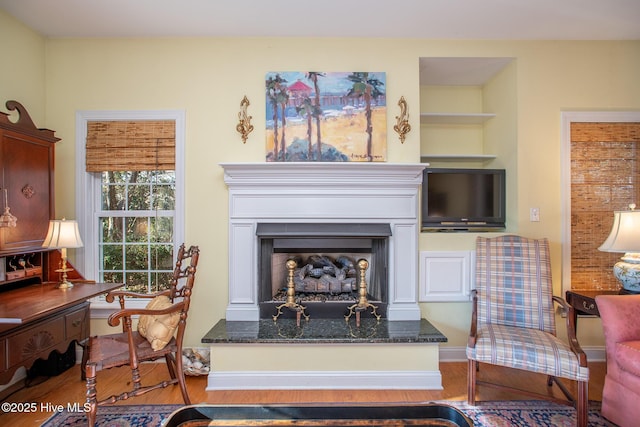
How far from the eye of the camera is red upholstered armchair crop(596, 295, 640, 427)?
6.29 ft

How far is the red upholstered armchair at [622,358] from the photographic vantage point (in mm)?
1916

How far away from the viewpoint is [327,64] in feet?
9.51

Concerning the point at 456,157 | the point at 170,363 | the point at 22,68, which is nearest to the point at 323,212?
the point at 456,157

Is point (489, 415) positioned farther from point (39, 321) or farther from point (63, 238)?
point (63, 238)

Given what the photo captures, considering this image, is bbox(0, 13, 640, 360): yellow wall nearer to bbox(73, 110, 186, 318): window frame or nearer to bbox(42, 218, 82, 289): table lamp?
bbox(73, 110, 186, 318): window frame

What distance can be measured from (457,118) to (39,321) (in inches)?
142

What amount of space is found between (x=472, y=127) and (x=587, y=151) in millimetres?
977

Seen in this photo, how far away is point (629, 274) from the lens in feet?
7.92

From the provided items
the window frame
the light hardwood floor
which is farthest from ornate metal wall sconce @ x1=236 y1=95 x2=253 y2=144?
the light hardwood floor

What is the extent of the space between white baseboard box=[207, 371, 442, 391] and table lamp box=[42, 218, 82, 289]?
131 cm

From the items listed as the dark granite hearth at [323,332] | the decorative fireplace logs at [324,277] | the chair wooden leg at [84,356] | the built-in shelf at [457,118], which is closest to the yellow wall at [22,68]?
the chair wooden leg at [84,356]

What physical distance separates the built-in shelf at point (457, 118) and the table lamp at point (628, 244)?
133cm

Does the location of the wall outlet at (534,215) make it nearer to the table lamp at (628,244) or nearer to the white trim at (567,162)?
the white trim at (567,162)

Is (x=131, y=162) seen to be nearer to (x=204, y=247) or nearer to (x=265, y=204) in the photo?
(x=204, y=247)
